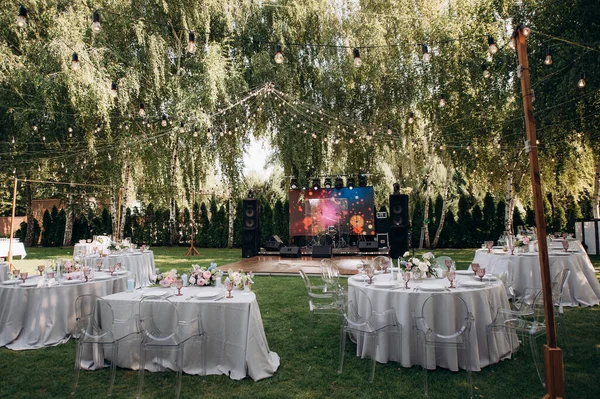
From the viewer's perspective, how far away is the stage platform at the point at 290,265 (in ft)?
30.3

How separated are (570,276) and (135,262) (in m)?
7.96

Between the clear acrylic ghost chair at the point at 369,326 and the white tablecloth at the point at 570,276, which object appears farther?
the white tablecloth at the point at 570,276

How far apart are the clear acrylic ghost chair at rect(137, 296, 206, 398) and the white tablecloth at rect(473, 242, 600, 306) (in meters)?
4.90

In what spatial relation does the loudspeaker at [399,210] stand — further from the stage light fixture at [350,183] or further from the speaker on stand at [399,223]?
the stage light fixture at [350,183]

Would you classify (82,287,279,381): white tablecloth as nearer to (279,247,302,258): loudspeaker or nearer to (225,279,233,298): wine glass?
(225,279,233,298): wine glass

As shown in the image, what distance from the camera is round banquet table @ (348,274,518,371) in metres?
3.48

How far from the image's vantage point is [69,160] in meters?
13.9

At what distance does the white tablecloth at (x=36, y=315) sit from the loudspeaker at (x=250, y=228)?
820cm

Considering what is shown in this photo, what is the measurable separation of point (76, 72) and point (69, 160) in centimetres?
437

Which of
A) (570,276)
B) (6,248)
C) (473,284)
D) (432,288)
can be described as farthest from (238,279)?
(6,248)

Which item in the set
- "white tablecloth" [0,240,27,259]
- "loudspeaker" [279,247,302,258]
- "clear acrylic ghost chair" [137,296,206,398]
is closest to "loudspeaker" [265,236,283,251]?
"loudspeaker" [279,247,302,258]

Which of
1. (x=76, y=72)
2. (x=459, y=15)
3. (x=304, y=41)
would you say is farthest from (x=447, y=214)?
(x=76, y=72)

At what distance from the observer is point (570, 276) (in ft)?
19.3

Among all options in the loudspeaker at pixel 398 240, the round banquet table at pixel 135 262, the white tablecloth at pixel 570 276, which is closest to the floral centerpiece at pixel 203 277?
the round banquet table at pixel 135 262
